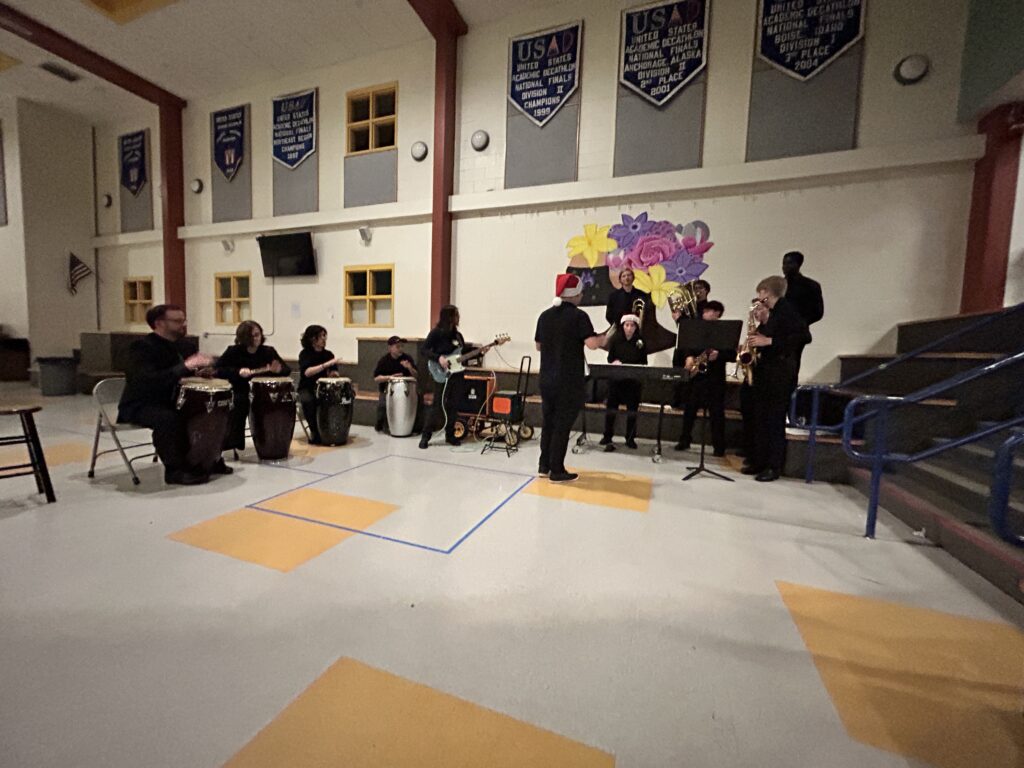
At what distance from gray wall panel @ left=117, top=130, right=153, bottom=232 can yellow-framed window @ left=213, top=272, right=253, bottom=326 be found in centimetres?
241

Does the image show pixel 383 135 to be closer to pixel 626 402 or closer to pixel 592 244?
pixel 592 244

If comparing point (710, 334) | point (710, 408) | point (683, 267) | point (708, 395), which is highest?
point (683, 267)

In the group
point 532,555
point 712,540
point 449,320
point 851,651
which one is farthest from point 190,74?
point 851,651

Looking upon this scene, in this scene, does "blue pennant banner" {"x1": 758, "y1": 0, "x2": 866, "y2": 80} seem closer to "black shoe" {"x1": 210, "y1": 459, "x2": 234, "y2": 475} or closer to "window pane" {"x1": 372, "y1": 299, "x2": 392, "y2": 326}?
"window pane" {"x1": 372, "y1": 299, "x2": 392, "y2": 326}

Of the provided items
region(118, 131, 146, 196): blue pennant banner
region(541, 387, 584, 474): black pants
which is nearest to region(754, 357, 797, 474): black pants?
region(541, 387, 584, 474): black pants

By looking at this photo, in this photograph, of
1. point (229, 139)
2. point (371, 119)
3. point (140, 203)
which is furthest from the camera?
point (140, 203)

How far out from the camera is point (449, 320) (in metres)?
4.82

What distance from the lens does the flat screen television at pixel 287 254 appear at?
7.84 m

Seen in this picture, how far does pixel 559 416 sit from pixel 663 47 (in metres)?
5.29

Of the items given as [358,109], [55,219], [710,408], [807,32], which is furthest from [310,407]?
[55,219]

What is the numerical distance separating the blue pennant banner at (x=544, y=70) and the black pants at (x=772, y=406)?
479 cm

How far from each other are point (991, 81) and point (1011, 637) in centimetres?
521

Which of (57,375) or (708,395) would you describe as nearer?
(708,395)

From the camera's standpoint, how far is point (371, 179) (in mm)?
7348
